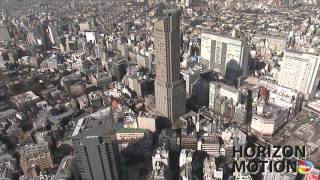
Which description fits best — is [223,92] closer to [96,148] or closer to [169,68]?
[169,68]

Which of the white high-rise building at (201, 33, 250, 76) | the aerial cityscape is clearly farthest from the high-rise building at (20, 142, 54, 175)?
the white high-rise building at (201, 33, 250, 76)

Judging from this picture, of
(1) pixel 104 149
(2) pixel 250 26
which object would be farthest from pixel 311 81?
(2) pixel 250 26

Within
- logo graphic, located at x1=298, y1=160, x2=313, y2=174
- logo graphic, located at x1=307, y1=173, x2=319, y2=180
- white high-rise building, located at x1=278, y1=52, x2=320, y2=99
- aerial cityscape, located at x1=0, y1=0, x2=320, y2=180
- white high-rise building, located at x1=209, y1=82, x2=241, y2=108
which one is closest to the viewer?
logo graphic, located at x1=307, y1=173, x2=319, y2=180

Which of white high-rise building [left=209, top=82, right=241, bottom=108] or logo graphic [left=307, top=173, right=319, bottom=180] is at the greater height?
white high-rise building [left=209, top=82, right=241, bottom=108]

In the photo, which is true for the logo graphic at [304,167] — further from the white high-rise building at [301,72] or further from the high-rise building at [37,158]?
the high-rise building at [37,158]

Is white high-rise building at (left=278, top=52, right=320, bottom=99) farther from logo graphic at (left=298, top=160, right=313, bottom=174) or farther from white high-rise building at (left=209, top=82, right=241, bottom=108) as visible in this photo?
logo graphic at (left=298, top=160, right=313, bottom=174)

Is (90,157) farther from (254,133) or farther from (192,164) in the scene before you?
(254,133)
